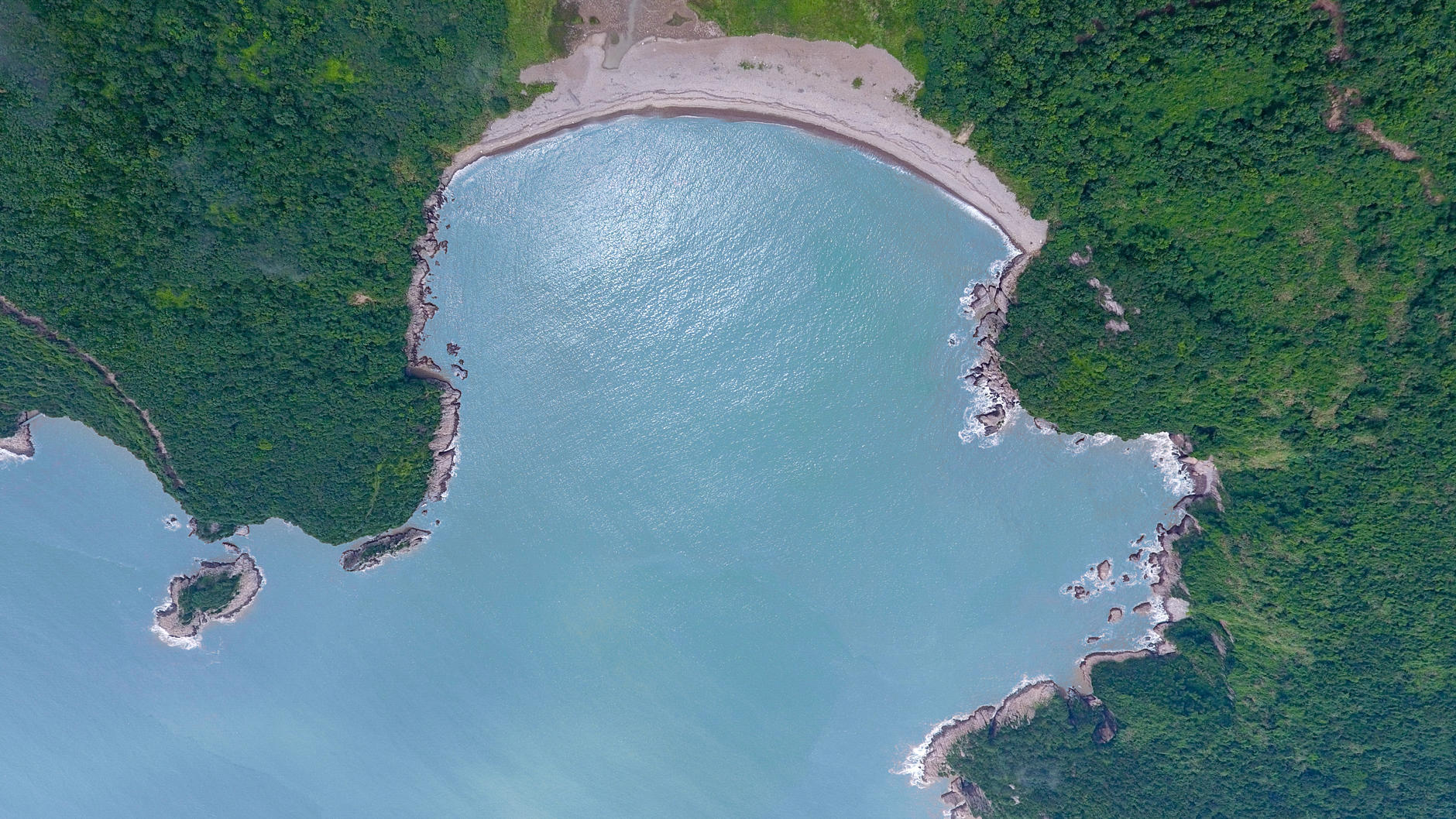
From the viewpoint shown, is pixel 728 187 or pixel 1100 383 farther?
pixel 728 187

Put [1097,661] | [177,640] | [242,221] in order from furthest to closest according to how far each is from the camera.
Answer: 1. [177,640]
2. [1097,661]
3. [242,221]

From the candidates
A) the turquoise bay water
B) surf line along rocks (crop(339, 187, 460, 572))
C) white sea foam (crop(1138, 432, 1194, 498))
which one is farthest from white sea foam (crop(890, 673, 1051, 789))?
surf line along rocks (crop(339, 187, 460, 572))

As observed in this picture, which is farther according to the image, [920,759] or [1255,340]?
[920,759]

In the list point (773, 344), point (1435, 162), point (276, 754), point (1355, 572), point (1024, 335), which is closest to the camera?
point (1435, 162)

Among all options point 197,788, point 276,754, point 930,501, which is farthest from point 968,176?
point 197,788

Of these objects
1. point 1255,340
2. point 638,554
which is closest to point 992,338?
point 1255,340

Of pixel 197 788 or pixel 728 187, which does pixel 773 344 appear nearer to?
pixel 728 187

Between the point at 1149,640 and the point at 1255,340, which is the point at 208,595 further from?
the point at 1255,340

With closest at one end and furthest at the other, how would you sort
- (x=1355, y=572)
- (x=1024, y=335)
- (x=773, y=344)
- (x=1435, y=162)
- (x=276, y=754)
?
(x=1435, y=162), (x=1355, y=572), (x=1024, y=335), (x=773, y=344), (x=276, y=754)

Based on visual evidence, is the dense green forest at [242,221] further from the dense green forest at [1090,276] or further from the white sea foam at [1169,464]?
the white sea foam at [1169,464]
